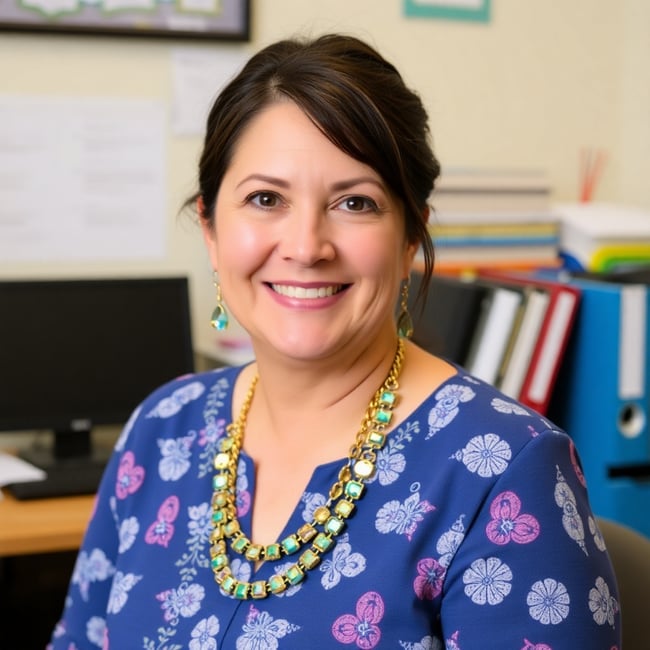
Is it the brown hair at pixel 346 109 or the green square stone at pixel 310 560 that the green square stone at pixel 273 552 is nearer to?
the green square stone at pixel 310 560

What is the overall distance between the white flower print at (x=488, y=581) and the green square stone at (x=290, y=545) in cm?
20

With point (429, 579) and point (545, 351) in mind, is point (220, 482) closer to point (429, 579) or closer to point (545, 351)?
point (429, 579)

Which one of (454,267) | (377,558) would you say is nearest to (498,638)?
(377,558)

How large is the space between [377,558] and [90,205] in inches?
50.8

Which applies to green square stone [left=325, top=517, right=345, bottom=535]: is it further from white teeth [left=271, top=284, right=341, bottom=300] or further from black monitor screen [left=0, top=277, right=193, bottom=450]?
black monitor screen [left=0, top=277, right=193, bottom=450]

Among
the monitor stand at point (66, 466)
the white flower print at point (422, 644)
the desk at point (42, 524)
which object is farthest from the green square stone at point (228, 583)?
the monitor stand at point (66, 466)

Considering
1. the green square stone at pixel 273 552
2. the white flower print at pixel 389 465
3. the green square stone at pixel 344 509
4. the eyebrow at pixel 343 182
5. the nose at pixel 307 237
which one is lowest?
the green square stone at pixel 273 552

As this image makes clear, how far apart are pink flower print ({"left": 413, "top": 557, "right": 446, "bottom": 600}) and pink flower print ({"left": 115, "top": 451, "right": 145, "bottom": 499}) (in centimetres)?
43

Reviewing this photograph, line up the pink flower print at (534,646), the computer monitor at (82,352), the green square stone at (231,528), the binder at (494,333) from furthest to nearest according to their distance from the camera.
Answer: the computer monitor at (82,352), the binder at (494,333), the green square stone at (231,528), the pink flower print at (534,646)

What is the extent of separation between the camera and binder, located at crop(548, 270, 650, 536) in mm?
1863

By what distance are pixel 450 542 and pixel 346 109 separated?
0.46 meters

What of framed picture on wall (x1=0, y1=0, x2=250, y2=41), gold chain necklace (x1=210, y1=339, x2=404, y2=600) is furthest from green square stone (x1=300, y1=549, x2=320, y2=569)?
framed picture on wall (x1=0, y1=0, x2=250, y2=41)

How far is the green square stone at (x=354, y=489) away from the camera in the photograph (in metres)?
1.06

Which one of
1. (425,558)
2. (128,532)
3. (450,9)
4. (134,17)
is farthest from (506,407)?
(450,9)
